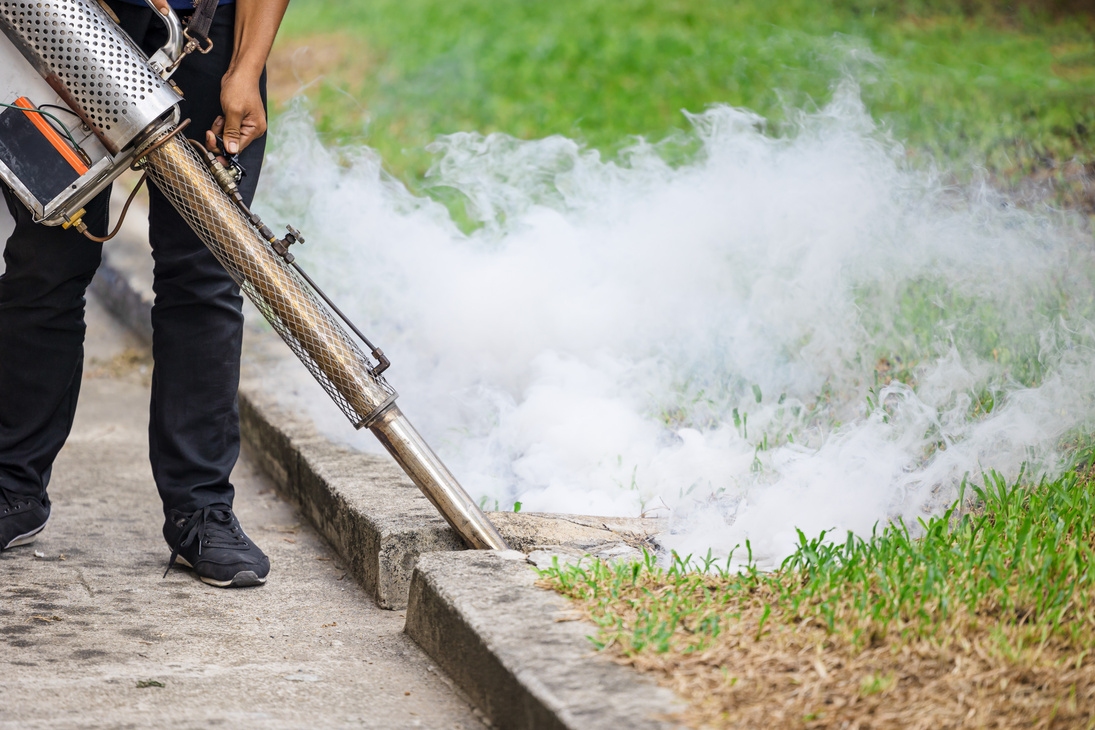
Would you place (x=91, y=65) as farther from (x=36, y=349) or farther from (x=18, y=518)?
(x=18, y=518)

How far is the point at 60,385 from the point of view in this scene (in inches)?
110

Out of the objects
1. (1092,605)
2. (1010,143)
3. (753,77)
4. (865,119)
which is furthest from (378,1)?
(1092,605)

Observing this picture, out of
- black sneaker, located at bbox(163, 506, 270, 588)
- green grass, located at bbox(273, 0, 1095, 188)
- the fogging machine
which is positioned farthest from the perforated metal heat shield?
green grass, located at bbox(273, 0, 1095, 188)

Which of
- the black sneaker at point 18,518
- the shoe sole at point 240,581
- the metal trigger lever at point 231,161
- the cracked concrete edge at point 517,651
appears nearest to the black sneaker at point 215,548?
the shoe sole at point 240,581

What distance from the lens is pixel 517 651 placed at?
196cm

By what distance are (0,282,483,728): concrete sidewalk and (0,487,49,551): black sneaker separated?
0.04 metres

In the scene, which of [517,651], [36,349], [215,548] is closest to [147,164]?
[36,349]

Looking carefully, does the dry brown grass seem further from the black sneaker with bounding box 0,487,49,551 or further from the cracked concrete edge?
the black sneaker with bounding box 0,487,49,551

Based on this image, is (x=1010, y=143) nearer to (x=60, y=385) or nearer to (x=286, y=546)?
(x=286, y=546)

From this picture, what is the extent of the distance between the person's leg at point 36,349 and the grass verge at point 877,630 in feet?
4.79

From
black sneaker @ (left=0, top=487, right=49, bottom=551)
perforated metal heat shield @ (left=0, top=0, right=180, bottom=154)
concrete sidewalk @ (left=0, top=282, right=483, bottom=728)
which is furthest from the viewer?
black sneaker @ (left=0, top=487, right=49, bottom=551)

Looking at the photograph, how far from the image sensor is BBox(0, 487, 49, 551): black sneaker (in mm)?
2791

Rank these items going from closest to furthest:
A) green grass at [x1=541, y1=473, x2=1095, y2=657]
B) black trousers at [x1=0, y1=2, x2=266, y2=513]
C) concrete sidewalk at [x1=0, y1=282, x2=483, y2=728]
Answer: green grass at [x1=541, y1=473, x2=1095, y2=657] < concrete sidewalk at [x1=0, y1=282, x2=483, y2=728] < black trousers at [x1=0, y1=2, x2=266, y2=513]

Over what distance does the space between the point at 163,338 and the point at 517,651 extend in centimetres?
142
